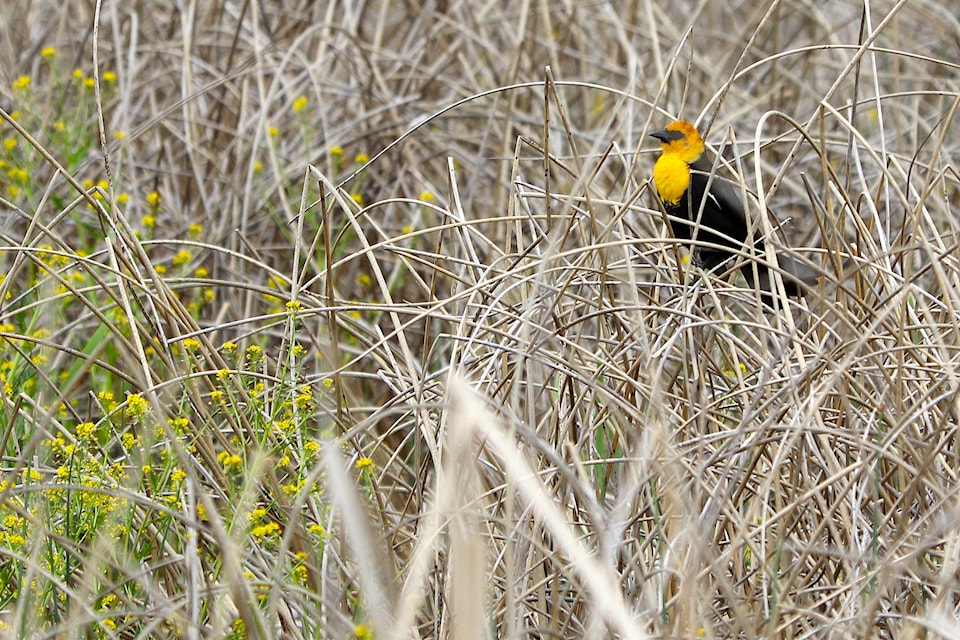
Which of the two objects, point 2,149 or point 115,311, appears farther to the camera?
point 2,149

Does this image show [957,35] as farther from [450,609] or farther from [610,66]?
[450,609]

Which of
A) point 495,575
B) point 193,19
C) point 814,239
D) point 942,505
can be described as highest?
point 193,19

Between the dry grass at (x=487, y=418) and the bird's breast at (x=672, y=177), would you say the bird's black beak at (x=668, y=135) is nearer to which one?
the bird's breast at (x=672, y=177)

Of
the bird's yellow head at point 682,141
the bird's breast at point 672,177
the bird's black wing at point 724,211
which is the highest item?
the bird's yellow head at point 682,141

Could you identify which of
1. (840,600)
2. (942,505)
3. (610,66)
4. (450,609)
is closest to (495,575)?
(450,609)

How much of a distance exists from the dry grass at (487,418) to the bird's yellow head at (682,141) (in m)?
0.25

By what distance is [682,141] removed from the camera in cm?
276

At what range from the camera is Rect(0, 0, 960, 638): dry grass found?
4.77 ft

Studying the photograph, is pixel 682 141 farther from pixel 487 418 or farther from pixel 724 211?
pixel 487 418

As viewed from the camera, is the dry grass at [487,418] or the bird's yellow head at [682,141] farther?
the bird's yellow head at [682,141]

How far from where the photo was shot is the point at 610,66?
427cm

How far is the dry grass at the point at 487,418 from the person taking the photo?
1.45 meters

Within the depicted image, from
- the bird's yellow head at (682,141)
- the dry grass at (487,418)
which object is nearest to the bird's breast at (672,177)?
the bird's yellow head at (682,141)

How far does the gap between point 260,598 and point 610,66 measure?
3.06 m
